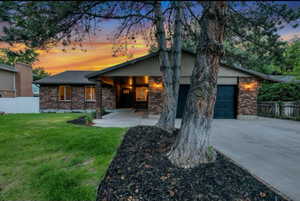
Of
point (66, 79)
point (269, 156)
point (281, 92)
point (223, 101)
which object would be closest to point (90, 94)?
point (66, 79)

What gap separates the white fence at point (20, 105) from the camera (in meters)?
13.2

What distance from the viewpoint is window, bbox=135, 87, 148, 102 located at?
1479 cm

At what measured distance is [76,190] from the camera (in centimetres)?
231

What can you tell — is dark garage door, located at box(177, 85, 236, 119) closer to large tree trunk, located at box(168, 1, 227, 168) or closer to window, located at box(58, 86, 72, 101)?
large tree trunk, located at box(168, 1, 227, 168)

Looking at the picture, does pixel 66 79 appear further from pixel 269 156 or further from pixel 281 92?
pixel 281 92

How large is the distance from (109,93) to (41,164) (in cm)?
1082

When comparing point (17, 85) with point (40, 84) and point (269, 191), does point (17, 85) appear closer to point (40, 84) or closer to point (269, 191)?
point (40, 84)

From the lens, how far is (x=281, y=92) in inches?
486

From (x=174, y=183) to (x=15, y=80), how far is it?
22396 mm

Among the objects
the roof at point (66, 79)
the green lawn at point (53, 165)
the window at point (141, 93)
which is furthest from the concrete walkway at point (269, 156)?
the roof at point (66, 79)

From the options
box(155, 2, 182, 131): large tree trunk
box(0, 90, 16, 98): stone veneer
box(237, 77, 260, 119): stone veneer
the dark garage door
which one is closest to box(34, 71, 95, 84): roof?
box(0, 90, 16, 98): stone veneer

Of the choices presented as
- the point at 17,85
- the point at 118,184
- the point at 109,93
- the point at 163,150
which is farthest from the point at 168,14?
the point at 17,85

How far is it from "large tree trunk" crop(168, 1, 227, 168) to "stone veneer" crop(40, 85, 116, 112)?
38.2ft

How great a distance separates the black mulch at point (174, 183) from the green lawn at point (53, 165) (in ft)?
1.07
